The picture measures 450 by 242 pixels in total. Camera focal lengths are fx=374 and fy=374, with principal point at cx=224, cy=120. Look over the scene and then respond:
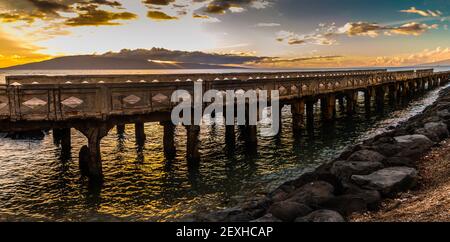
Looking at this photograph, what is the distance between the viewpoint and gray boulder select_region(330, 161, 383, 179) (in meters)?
10.4

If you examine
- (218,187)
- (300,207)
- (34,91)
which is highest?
(34,91)

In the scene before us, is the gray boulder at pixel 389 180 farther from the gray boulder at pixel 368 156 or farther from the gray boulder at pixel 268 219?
the gray boulder at pixel 268 219

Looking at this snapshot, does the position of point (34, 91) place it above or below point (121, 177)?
above

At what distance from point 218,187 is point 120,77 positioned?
499 inches

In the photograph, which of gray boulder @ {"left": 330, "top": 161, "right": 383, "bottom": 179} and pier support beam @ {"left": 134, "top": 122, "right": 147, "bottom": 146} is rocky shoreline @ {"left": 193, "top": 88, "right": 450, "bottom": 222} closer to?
gray boulder @ {"left": 330, "top": 161, "right": 383, "bottom": 179}

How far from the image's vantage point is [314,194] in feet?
29.5

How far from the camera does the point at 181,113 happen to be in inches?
597

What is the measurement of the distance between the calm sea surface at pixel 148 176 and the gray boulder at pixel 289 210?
10.9ft

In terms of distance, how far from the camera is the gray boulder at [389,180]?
882 centimetres

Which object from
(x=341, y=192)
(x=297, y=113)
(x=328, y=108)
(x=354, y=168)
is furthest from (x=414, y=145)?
(x=328, y=108)

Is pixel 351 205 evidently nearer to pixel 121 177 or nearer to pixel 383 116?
pixel 121 177

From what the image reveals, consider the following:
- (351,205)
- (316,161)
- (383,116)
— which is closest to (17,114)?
(351,205)

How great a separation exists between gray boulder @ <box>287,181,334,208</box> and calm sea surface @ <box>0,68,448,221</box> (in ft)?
9.36

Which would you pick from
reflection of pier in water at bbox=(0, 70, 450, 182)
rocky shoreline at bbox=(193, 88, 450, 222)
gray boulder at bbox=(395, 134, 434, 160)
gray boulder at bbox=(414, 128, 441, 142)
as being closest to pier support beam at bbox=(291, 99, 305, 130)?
reflection of pier in water at bbox=(0, 70, 450, 182)
